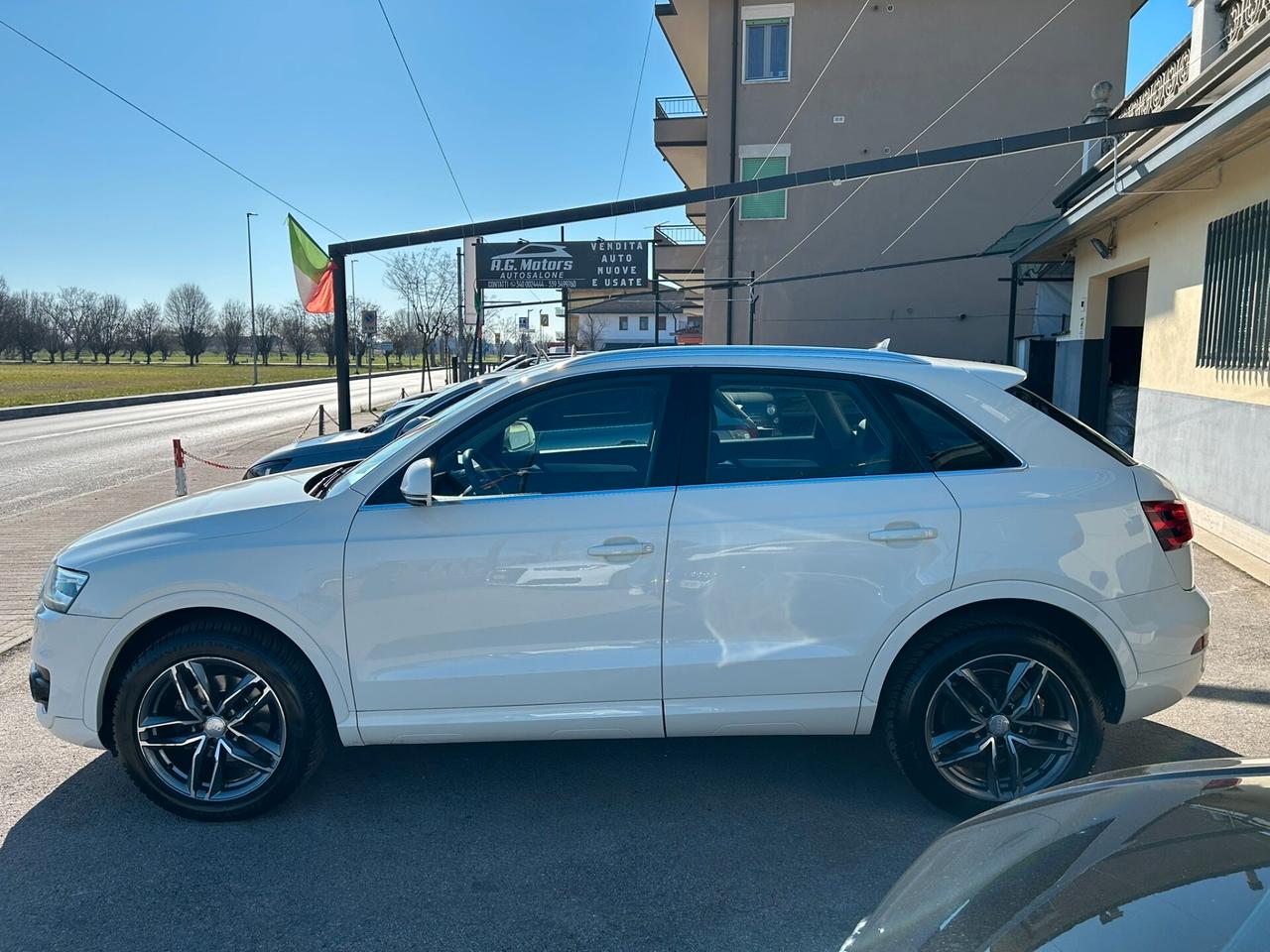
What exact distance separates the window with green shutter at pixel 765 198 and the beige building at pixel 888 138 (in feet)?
0.12

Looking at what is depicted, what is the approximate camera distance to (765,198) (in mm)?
23875

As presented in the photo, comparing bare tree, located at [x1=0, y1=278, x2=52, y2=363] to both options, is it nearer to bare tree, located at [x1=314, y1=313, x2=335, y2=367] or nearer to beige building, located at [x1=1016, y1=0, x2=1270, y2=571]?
bare tree, located at [x1=314, y1=313, x2=335, y2=367]

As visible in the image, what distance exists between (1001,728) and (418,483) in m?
2.42

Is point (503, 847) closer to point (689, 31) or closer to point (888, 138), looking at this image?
point (888, 138)

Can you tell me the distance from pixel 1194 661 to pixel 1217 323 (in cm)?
616

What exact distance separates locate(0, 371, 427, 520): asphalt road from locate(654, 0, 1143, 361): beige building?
41.4ft

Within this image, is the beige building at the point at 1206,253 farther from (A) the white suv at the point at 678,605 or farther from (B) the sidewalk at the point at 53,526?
(B) the sidewalk at the point at 53,526

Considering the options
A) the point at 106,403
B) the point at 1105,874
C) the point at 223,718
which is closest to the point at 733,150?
the point at 106,403

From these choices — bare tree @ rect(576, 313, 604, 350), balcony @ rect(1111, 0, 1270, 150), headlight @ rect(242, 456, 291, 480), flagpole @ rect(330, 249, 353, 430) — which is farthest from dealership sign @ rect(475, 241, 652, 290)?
bare tree @ rect(576, 313, 604, 350)

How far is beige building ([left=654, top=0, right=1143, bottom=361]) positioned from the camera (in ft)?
74.8

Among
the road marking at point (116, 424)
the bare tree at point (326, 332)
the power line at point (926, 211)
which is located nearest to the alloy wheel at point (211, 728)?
the road marking at point (116, 424)

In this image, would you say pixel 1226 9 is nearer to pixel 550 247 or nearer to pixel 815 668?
pixel 815 668

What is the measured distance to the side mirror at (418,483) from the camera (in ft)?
11.2

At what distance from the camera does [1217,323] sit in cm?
850
